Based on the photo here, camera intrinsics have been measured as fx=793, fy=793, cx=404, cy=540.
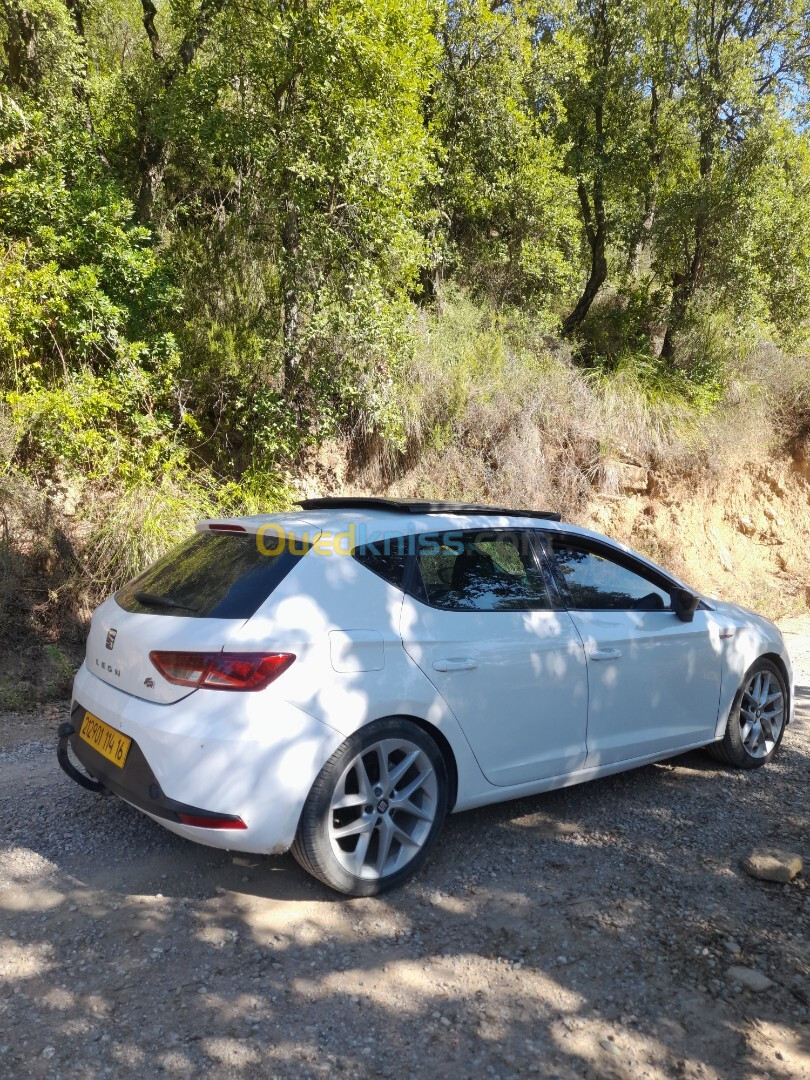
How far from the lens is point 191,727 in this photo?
3.20 m

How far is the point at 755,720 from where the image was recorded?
5.27m

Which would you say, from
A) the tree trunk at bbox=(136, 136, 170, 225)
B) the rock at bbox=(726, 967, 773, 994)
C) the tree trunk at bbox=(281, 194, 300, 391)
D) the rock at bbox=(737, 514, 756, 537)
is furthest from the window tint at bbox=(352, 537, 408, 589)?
the rock at bbox=(737, 514, 756, 537)

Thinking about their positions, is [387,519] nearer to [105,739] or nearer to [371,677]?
[371,677]

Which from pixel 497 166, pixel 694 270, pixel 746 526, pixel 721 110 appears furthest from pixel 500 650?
pixel 721 110

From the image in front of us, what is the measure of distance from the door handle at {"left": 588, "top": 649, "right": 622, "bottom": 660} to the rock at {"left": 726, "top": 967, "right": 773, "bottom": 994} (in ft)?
5.21

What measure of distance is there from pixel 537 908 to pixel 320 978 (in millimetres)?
1035

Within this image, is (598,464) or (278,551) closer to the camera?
(278,551)

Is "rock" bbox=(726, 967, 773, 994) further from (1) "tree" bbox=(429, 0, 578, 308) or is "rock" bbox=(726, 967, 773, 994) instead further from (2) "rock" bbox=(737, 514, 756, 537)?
(1) "tree" bbox=(429, 0, 578, 308)

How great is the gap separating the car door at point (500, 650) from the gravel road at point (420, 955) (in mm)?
529

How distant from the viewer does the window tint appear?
3.70m

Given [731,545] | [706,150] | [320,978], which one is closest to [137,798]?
[320,978]

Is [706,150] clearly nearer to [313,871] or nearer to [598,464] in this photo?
[598,464]

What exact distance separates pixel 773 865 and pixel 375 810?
1941 mm

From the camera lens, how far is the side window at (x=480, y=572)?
12.8ft
